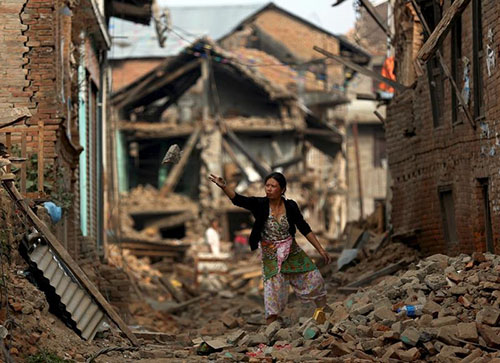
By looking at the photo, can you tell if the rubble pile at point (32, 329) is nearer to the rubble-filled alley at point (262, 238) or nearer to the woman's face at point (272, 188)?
the rubble-filled alley at point (262, 238)

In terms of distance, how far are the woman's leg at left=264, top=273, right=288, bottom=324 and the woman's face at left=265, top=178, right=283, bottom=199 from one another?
90 cm

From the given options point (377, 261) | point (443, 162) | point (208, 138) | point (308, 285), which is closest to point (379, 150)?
point (208, 138)

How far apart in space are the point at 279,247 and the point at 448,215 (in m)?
5.85

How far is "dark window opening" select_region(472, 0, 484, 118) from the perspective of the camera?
547 inches

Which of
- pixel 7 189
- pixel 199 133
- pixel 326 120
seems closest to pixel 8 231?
pixel 7 189

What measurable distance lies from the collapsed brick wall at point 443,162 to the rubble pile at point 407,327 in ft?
6.91

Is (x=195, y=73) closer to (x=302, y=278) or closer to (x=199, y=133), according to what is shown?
(x=199, y=133)

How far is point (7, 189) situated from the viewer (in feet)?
34.3

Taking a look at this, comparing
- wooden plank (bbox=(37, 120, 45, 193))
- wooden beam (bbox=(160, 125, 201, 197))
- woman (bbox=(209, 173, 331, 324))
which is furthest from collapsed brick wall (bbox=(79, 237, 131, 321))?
wooden beam (bbox=(160, 125, 201, 197))

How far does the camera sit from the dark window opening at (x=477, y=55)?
1390cm

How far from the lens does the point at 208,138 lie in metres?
37.0

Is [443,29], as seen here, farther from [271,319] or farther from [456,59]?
[271,319]

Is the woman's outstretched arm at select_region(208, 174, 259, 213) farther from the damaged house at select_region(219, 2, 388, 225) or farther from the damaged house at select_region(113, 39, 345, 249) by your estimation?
the damaged house at select_region(219, 2, 388, 225)

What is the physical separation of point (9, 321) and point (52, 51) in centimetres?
668
